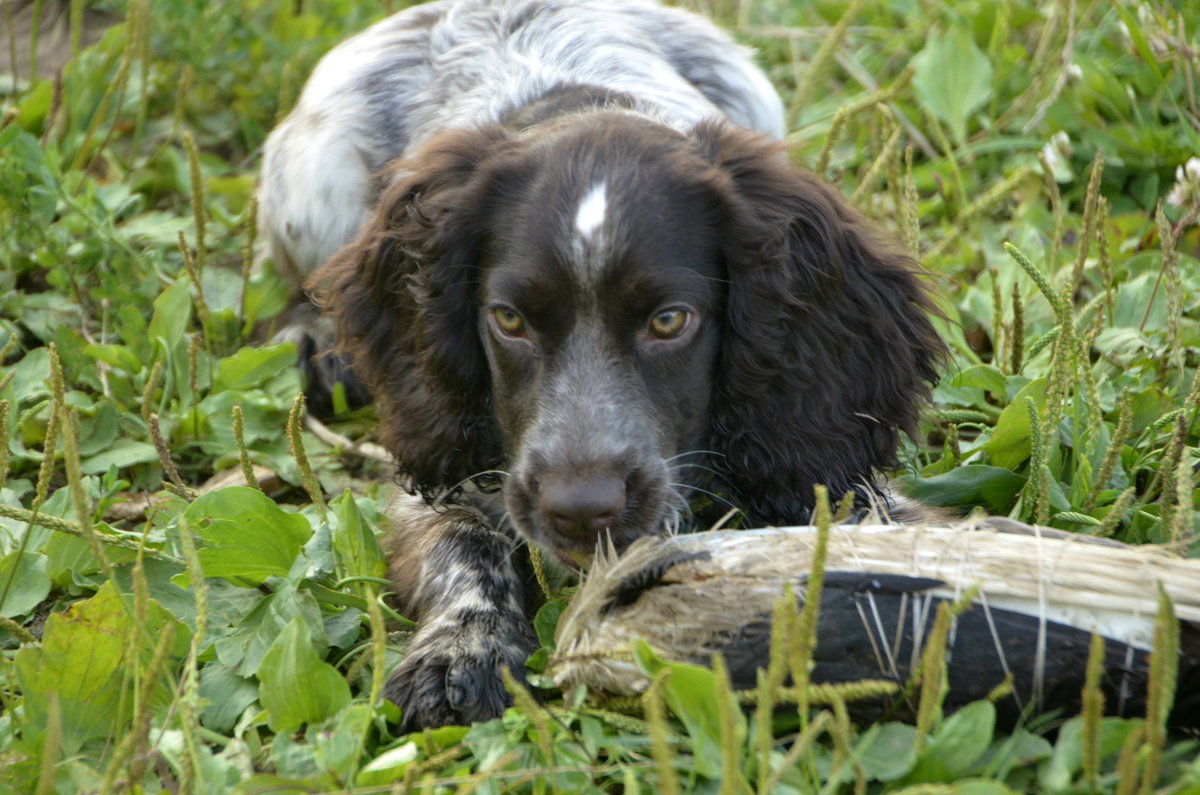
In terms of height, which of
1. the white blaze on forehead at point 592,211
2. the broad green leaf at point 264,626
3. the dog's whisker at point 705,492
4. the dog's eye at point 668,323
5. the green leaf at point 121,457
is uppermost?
the white blaze on forehead at point 592,211

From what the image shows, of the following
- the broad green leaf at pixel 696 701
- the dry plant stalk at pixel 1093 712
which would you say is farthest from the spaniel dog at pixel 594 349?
the dry plant stalk at pixel 1093 712

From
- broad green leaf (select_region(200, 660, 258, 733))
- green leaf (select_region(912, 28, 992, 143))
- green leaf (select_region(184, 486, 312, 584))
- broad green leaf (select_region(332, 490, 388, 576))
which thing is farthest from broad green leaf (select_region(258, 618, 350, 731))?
green leaf (select_region(912, 28, 992, 143))

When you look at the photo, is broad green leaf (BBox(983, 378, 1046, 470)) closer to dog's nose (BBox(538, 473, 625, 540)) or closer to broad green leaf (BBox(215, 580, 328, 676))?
dog's nose (BBox(538, 473, 625, 540))

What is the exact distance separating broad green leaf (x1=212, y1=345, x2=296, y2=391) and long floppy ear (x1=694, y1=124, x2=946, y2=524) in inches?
62.9

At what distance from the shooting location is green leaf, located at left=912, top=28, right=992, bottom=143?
5258 mm

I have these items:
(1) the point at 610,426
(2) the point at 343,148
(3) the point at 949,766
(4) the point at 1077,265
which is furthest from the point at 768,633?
(2) the point at 343,148

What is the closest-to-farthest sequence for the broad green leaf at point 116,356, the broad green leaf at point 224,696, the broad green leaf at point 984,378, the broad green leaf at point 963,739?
the broad green leaf at point 963,739, the broad green leaf at point 224,696, the broad green leaf at point 984,378, the broad green leaf at point 116,356

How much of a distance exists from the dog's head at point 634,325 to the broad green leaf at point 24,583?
895 mm

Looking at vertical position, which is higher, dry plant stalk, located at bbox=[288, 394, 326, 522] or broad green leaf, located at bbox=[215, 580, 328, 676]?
dry plant stalk, located at bbox=[288, 394, 326, 522]

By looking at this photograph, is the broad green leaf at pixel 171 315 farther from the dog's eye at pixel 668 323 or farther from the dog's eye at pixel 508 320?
the dog's eye at pixel 668 323

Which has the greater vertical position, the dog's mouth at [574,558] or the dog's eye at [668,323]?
the dog's eye at [668,323]

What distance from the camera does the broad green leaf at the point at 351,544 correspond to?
312cm

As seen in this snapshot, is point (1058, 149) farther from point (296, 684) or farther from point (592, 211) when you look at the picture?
point (296, 684)

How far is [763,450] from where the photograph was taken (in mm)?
3092
